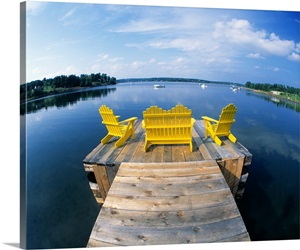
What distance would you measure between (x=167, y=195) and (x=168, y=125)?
1507 mm

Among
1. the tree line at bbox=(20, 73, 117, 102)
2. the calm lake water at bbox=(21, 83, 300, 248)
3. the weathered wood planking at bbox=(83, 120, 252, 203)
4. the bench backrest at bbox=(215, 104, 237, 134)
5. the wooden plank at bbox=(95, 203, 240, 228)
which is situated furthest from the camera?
the bench backrest at bbox=(215, 104, 237, 134)

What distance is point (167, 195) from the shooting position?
2434mm

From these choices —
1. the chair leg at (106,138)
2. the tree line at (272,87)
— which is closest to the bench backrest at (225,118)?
the tree line at (272,87)

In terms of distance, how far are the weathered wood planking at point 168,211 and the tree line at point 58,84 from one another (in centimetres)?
168

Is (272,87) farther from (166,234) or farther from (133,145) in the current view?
(166,234)

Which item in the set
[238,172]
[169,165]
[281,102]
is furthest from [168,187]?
[281,102]

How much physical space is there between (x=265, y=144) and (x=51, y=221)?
604 cm

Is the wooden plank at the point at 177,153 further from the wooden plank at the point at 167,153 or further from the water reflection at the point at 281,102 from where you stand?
the water reflection at the point at 281,102

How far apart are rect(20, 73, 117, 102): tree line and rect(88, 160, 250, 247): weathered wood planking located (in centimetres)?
168

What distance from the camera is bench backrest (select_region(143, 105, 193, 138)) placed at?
361 centimetres

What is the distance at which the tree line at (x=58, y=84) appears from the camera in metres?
2.93

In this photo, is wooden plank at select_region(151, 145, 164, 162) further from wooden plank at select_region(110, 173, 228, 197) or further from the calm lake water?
the calm lake water

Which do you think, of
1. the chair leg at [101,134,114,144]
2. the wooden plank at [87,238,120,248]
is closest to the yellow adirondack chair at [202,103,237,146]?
the chair leg at [101,134,114,144]

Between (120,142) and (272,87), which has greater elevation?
(272,87)
